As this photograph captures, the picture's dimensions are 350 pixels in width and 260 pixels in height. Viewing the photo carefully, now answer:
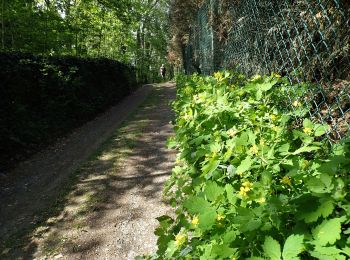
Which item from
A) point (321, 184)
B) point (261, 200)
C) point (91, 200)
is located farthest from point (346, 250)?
point (91, 200)

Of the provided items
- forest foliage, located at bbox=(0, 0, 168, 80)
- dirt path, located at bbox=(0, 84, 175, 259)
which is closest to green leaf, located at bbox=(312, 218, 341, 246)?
dirt path, located at bbox=(0, 84, 175, 259)

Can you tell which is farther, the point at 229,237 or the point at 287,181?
the point at 287,181

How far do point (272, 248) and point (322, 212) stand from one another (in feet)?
0.66

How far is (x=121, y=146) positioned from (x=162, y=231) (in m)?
6.52

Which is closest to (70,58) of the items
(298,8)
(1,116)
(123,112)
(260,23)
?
(123,112)

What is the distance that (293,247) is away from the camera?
42.8 inches

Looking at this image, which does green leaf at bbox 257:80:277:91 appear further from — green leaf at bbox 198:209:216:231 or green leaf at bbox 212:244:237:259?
green leaf at bbox 212:244:237:259

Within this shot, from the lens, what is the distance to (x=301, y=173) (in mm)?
1400

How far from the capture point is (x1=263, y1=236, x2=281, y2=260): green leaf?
3.62 ft

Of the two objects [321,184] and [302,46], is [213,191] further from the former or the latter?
[302,46]

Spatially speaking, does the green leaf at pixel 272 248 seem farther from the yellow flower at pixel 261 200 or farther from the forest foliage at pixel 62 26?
the forest foliage at pixel 62 26

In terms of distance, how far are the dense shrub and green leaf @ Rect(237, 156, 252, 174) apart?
6.87 m

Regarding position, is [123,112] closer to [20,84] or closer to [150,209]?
[20,84]

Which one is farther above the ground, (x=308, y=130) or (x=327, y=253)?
(x=308, y=130)
